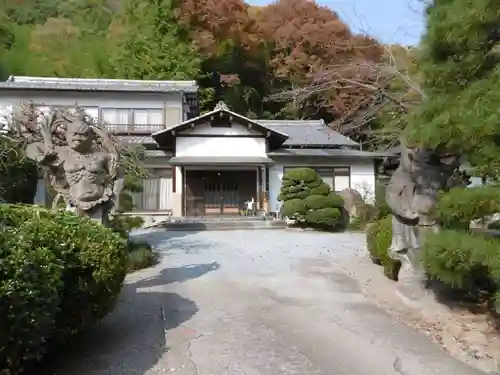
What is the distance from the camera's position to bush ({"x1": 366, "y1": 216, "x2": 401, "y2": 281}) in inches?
300

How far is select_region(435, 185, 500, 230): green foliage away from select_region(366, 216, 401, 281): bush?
3.61m

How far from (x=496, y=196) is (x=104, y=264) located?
10.8 feet

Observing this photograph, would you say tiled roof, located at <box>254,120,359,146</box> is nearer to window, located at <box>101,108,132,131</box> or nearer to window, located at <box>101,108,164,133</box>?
window, located at <box>101,108,164,133</box>

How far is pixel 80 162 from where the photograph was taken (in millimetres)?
6523

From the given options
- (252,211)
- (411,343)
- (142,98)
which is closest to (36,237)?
(411,343)

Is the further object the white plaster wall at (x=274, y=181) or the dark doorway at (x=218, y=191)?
the dark doorway at (x=218, y=191)

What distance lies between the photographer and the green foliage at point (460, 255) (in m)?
3.52

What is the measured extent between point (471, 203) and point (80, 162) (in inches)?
195

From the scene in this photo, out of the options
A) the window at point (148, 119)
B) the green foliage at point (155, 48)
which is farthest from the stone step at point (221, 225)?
A: the green foliage at point (155, 48)

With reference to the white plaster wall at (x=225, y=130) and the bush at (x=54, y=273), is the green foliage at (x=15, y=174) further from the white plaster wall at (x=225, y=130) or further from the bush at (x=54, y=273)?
the white plaster wall at (x=225, y=130)

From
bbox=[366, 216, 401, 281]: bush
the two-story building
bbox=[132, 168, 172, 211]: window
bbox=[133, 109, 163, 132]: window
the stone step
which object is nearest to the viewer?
bbox=[366, 216, 401, 281]: bush

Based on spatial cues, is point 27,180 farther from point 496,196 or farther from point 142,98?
point 142,98

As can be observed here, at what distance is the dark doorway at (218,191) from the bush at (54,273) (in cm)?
1647

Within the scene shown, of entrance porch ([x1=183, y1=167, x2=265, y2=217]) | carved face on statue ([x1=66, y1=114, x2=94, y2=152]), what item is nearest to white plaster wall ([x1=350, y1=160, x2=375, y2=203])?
entrance porch ([x1=183, y1=167, x2=265, y2=217])
